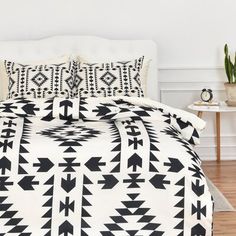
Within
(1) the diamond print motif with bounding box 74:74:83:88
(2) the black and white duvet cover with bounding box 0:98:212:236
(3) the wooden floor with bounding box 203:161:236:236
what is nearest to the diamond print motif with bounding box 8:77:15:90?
(1) the diamond print motif with bounding box 74:74:83:88

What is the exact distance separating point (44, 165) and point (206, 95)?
87.7 inches

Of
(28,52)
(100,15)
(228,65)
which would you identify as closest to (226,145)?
(228,65)

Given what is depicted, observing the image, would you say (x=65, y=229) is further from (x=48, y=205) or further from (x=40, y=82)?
(x=40, y=82)

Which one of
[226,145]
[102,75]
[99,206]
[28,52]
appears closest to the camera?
[99,206]

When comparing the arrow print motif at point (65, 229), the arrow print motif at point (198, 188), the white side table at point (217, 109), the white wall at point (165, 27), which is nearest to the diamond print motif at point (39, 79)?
the white wall at point (165, 27)

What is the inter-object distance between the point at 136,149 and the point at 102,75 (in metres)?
1.45

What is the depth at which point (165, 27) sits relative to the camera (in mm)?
4773

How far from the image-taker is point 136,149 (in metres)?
2.78

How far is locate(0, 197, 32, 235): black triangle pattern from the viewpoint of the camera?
267 centimetres

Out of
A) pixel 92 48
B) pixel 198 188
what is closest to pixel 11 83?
pixel 92 48

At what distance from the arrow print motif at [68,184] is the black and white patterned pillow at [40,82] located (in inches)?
55.7

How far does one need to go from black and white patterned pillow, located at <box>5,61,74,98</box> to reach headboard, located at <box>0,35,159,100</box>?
0.44 metres

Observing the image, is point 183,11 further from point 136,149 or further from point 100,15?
point 136,149

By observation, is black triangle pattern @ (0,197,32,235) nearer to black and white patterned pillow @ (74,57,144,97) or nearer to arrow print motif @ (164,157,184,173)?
arrow print motif @ (164,157,184,173)
